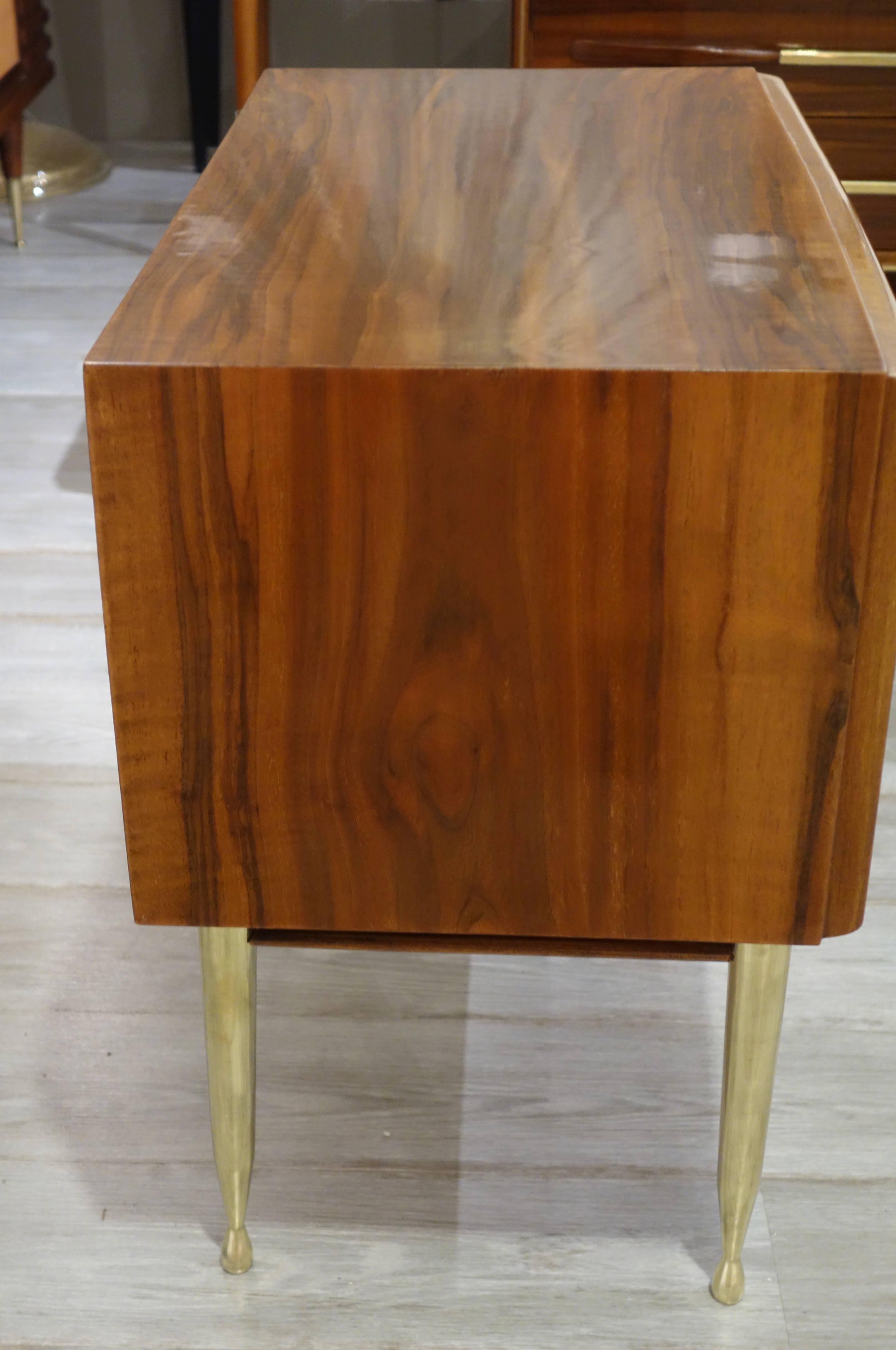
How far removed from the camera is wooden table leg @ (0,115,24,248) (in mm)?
2510

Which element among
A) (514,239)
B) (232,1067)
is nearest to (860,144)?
(514,239)

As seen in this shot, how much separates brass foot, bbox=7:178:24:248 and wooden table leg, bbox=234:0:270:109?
0.63 m

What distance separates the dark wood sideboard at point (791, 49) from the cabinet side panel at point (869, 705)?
4.10ft

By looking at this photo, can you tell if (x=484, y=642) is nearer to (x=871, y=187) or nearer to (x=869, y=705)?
(x=869, y=705)

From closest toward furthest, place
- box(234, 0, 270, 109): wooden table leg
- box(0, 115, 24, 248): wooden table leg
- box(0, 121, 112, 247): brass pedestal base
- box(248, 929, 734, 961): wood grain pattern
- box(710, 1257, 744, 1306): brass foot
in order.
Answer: box(248, 929, 734, 961): wood grain pattern < box(710, 1257, 744, 1306): brass foot < box(234, 0, 270, 109): wooden table leg < box(0, 115, 24, 248): wooden table leg < box(0, 121, 112, 247): brass pedestal base

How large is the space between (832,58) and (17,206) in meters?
1.46

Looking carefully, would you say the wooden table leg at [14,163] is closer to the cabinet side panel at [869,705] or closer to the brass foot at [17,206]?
the brass foot at [17,206]

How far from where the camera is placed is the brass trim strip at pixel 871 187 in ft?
5.88

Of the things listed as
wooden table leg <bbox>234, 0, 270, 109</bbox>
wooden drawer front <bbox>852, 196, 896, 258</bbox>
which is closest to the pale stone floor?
wooden drawer front <bbox>852, 196, 896, 258</bbox>

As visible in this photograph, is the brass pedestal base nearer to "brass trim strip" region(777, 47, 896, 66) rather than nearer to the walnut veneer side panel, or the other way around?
"brass trim strip" region(777, 47, 896, 66)

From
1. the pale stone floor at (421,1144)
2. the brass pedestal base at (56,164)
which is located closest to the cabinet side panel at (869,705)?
the pale stone floor at (421,1144)

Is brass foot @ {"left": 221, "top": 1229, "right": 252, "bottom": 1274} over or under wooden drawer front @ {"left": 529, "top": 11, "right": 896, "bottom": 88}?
under

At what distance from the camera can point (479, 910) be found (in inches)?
28.6

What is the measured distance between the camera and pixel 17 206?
99.7 inches
